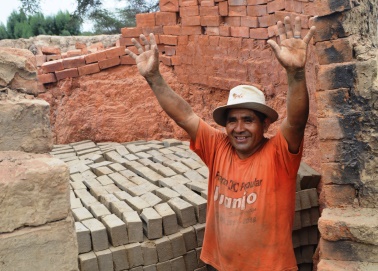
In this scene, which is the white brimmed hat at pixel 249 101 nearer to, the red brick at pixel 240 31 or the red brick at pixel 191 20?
the red brick at pixel 240 31

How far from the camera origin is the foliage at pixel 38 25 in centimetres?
2255

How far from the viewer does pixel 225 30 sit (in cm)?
677

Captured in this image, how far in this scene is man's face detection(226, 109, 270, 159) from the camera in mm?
3854

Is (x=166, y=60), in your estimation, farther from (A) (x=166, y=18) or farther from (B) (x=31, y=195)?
(B) (x=31, y=195)

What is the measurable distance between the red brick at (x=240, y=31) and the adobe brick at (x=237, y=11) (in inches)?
5.8

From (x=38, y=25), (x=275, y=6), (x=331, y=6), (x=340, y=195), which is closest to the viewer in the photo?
(x=331, y=6)

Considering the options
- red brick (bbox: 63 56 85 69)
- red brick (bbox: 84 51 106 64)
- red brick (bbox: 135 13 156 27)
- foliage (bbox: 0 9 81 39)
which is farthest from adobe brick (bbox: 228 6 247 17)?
foliage (bbox: 0 9 81 39)

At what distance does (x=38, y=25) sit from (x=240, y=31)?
58.0 feet

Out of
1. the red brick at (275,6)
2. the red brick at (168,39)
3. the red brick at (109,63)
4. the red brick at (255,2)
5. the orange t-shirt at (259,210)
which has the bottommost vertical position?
the orange t-shirt at (259,210)

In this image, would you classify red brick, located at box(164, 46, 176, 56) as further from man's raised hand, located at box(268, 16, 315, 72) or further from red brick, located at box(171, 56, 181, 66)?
man's raised hand, located at box(268, 16, 315, 72)

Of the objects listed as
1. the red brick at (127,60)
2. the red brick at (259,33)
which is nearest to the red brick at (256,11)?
the red brick at (259,33)

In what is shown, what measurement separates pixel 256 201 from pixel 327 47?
1.10 meters

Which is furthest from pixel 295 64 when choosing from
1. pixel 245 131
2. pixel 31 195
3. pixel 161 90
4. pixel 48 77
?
pixel 48 77

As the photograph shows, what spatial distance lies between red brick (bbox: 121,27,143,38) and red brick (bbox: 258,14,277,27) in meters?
2.17
